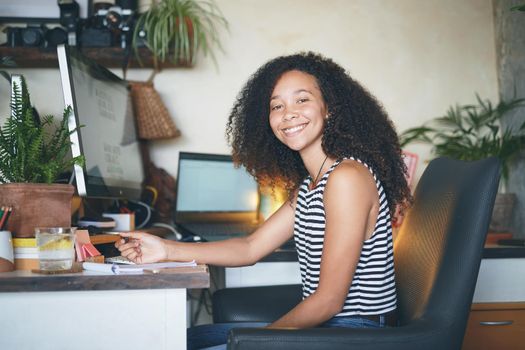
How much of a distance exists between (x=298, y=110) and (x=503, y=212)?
127 cm

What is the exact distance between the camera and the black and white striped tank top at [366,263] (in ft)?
4.47

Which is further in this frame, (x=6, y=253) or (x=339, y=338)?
(x=6, y=253)

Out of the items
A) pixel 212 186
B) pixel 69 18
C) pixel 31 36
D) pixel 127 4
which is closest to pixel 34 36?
pixel 31 36

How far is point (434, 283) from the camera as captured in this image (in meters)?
1.19

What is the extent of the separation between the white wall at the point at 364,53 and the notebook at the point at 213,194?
163 mm

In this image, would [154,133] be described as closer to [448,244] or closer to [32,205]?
[32,205]

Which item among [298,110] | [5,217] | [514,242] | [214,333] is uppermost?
[298,110]

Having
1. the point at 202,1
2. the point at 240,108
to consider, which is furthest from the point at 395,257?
the point at 202,1

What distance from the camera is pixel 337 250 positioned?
1249mm

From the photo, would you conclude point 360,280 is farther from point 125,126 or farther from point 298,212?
point 125,126

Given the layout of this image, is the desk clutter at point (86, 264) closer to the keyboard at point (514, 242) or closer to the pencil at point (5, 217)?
the pencil at point (5, 217)

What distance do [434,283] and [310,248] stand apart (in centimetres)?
32

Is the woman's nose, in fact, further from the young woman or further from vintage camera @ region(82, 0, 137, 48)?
vintage camera @ region(82, 0, 137, 48)

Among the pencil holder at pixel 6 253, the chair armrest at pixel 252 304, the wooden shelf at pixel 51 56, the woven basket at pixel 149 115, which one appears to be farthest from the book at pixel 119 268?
the wooden shelf at pixel 51 56
